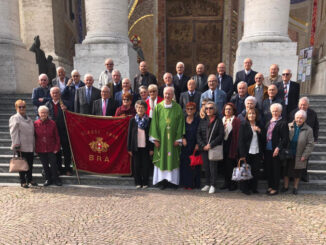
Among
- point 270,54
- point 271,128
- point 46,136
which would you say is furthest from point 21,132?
point 270,54

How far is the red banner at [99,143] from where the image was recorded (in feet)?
17.8

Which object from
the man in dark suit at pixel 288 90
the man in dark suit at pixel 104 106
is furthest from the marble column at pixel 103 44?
the man in dark suit at pixel 288 90

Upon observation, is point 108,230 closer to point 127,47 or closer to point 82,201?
point 82,201

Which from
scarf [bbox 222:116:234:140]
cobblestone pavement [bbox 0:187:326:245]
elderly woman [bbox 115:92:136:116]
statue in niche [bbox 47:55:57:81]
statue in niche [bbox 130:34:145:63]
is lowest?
cobblestone pavement [bbox 0:187:326:245]

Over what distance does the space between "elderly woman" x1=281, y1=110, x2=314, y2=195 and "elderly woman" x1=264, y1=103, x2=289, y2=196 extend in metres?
0.25

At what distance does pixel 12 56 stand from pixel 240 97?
8.18m

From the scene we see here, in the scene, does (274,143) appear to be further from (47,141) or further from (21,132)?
(21,132)

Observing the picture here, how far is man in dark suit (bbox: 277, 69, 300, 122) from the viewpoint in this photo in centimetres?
535

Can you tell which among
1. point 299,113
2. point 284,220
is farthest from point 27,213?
point 299,113

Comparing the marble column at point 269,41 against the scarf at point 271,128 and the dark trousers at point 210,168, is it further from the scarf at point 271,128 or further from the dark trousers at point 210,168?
the dark trousers at point 210,168

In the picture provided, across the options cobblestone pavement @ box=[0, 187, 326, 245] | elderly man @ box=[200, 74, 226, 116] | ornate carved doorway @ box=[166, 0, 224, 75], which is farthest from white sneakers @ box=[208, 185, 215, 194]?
ornate carved doorway @ box=[166, 0, 224, 75]

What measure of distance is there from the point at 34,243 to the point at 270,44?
8009 mm

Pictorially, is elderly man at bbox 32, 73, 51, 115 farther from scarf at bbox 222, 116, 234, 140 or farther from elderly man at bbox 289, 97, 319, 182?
elderly man at bbox 289, 97, 319, 182

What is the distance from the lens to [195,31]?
555 inches
